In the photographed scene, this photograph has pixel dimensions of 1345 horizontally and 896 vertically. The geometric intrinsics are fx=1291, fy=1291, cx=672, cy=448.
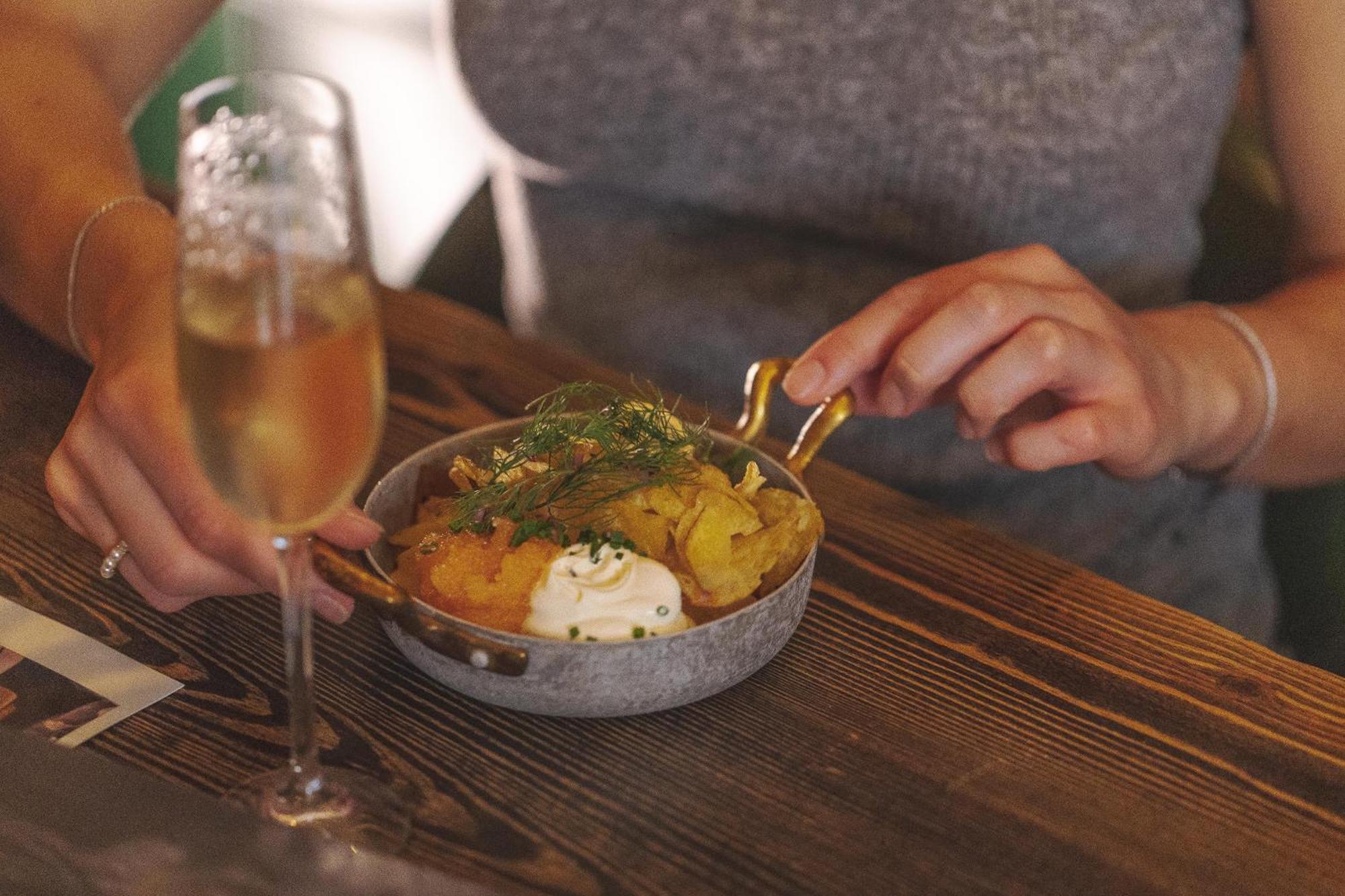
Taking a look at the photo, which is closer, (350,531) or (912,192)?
(350,531)

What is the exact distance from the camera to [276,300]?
52 centimetres

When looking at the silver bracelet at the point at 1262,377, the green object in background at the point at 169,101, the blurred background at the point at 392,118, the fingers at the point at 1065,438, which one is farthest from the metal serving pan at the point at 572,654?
the green object in background at the point at 169,101

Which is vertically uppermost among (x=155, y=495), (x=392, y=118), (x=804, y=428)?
(x=155, y=495)

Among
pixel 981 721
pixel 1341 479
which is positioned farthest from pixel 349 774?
pixel 1341 479

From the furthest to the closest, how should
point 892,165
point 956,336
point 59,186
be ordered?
point 892,165
point 59,186
point 956,336

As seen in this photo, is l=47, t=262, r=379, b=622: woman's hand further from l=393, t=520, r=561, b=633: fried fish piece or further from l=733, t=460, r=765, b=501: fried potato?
l=733, t=460, r=765, b=501: fried potato

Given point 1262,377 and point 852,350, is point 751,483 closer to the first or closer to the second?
point 852,350

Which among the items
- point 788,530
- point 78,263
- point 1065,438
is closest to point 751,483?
point 788,530

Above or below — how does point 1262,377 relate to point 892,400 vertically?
below

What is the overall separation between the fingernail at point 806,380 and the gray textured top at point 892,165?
0.42 metres

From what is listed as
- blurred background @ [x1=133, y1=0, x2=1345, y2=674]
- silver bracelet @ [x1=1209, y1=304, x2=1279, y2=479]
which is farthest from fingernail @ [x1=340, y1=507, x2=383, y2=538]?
blurred background @ [x1=133, y1=0, x2=1345, y2=674]

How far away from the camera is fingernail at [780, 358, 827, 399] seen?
887 millimetres

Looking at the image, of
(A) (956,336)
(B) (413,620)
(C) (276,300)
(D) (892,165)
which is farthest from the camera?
(D) (892,165)

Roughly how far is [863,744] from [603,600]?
17 cm
